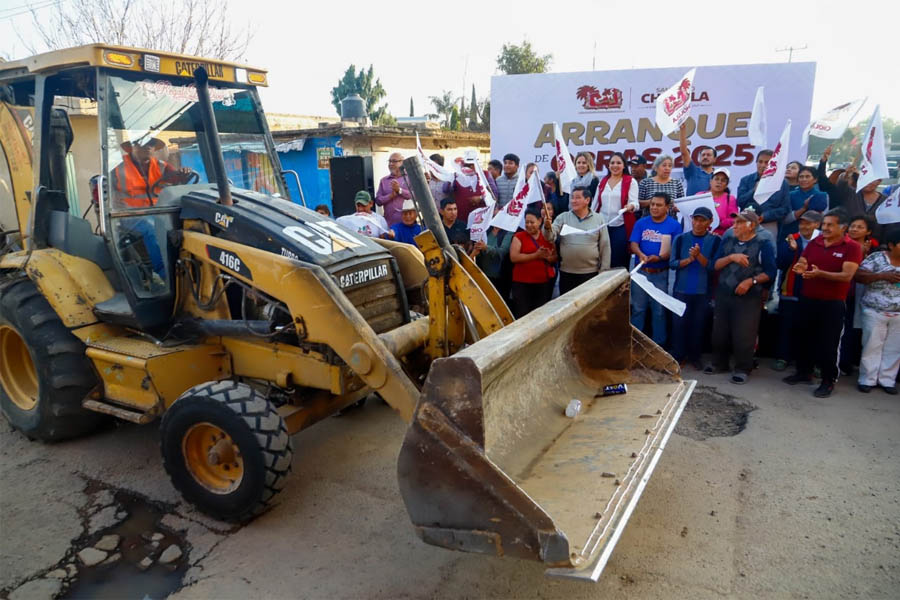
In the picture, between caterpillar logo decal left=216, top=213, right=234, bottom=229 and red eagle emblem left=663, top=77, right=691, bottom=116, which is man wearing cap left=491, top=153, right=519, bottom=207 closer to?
red eagle emblem left=663, top=77, right=691, bottom=116

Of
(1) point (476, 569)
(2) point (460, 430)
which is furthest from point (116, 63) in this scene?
(1) point (476, 569)

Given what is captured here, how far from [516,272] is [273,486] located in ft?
13.1

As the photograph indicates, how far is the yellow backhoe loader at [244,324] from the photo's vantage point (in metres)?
3.25

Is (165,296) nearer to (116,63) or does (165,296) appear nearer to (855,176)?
(116,63)

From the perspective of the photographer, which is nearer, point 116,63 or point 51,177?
point 116,63

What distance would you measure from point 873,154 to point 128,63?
716 cm

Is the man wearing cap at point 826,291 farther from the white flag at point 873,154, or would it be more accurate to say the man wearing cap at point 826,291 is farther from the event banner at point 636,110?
the event banner at point 636,110

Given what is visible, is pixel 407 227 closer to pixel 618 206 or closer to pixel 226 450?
pixel 618 206

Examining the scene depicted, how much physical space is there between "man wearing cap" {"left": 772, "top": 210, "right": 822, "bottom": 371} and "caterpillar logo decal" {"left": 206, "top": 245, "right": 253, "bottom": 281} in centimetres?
524

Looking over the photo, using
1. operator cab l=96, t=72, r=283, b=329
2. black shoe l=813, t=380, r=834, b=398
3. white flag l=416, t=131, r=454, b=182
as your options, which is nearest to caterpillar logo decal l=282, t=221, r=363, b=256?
operator cab l=96, t=72, r=283, b=329

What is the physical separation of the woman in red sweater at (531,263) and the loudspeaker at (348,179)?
3.49m

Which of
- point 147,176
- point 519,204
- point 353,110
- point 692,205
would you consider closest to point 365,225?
point 519,204

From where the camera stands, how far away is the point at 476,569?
3248mm

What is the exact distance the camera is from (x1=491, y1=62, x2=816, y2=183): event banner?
8828mm
